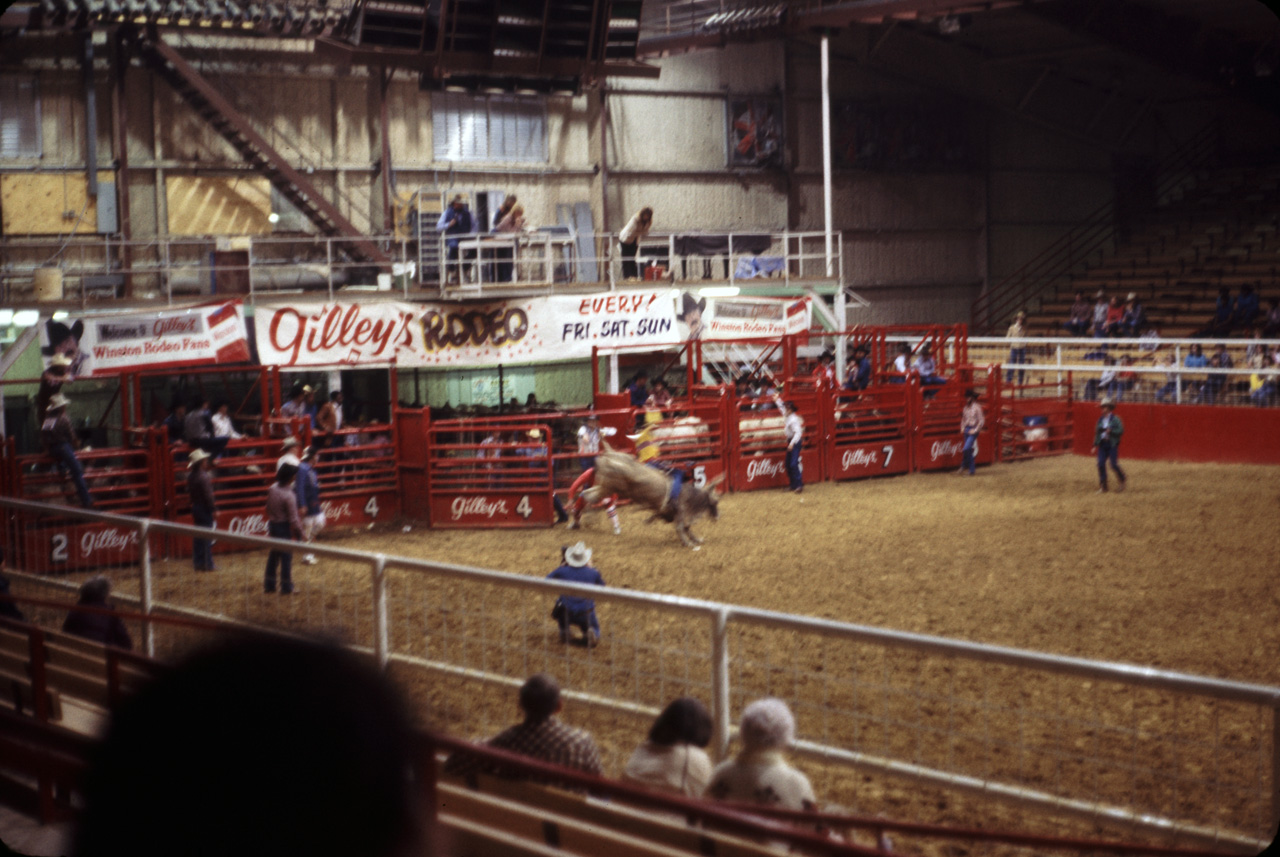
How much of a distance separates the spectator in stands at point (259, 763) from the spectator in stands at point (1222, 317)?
29380mm

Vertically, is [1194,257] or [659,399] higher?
[1194,257]

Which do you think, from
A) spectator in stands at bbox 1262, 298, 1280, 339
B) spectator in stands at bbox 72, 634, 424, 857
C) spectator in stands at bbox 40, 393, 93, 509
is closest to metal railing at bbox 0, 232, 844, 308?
spectator in stands at bbox 40, 393, 93, 509

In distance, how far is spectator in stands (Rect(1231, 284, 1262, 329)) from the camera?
27.0 metres

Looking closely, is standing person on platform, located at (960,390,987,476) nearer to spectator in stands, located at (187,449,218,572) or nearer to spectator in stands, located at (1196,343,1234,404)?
spectator in stands, located at (1196,343,1234,404)

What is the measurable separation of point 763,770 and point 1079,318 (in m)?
28.5

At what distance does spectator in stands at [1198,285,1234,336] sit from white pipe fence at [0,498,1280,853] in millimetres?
21518

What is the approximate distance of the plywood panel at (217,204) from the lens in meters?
25.8

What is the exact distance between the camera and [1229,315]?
2736 centimetres

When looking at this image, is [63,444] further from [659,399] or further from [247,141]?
[247,141]

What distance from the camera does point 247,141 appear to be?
25656 millimetres

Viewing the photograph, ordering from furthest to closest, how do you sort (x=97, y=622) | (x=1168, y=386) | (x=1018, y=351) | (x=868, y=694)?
(x=1018, y=351)
(x=1168, y=386)
(x=868, y=694)
(x=97, y=622)

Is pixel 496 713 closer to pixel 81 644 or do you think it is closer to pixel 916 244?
pixel 81 644

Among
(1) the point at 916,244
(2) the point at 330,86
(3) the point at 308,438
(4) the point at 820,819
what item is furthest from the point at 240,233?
(4) the point at 820,819

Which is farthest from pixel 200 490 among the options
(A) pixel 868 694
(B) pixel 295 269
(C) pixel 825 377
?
(B) pixel 295 269
